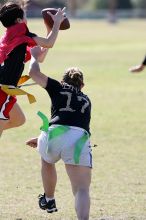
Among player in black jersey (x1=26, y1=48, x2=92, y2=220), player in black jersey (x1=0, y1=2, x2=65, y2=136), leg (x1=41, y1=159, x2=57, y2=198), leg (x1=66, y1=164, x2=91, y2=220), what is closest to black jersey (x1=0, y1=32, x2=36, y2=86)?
player in black jersey (x1=0, y1=2, x2=65, y2=136)

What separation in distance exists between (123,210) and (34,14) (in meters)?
75.9

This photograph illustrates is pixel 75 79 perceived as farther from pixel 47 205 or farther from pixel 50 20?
pixel 47 205

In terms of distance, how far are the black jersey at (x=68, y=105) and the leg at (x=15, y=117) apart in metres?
1.57

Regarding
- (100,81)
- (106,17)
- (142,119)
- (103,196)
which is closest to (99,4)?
(106,17)

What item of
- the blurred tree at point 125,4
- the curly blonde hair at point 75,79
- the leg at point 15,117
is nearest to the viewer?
the curly blonde hair at point 75,79

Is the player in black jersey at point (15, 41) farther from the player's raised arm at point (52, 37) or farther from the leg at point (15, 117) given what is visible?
the leg at point (15, 117)

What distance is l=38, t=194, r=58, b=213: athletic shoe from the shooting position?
702 centimetres

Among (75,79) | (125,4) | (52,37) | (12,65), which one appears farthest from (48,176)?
(125,4)

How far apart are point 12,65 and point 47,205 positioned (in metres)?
1.30

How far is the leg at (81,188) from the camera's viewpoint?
638 centimetres

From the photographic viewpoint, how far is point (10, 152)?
36.0ft

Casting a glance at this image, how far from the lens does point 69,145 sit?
253 inches

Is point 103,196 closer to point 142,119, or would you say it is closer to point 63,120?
Result: point 63,120

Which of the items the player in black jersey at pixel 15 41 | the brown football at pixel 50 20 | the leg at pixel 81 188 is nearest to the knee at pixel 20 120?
the player in black jersey at pixel 15 41
